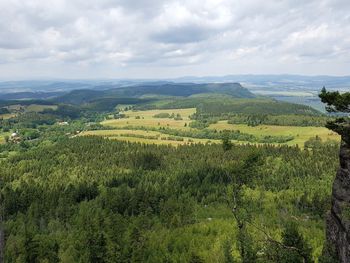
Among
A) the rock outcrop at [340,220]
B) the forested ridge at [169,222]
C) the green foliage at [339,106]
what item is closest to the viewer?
the green foliage at [339,106]

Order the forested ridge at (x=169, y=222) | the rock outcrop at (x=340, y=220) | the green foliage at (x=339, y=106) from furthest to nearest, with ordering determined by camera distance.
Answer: the forested ridge at (x=169, y=222) < the rock outcrop at (x=340, y=220) < the green foliage at (x=339, y=106)

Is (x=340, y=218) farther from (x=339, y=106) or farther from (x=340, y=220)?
(x=339, y=106)

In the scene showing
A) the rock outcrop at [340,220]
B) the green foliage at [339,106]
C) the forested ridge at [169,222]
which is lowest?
the forested ridge at [169,222]

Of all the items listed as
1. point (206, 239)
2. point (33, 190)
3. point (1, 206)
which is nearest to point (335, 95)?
point (1, 206)

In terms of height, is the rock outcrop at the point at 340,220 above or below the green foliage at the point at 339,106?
below

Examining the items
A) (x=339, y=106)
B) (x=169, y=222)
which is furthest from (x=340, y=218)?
(x=169, y=222)

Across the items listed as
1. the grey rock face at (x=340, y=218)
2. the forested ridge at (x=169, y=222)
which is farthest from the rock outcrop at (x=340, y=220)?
the forested ridge at (x=169, y=222)

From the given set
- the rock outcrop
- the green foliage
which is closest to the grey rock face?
the rock outcrop

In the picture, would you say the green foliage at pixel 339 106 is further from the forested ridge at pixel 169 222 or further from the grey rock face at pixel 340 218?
the forested ridge at pixel 169 222

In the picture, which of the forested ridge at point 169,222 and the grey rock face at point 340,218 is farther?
the forested ridge at point 169,222

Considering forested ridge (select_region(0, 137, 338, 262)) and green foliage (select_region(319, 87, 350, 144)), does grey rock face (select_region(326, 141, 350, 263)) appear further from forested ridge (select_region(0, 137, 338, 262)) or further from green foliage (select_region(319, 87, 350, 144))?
forested ridge (select_region(0, 137, 338, 262))
